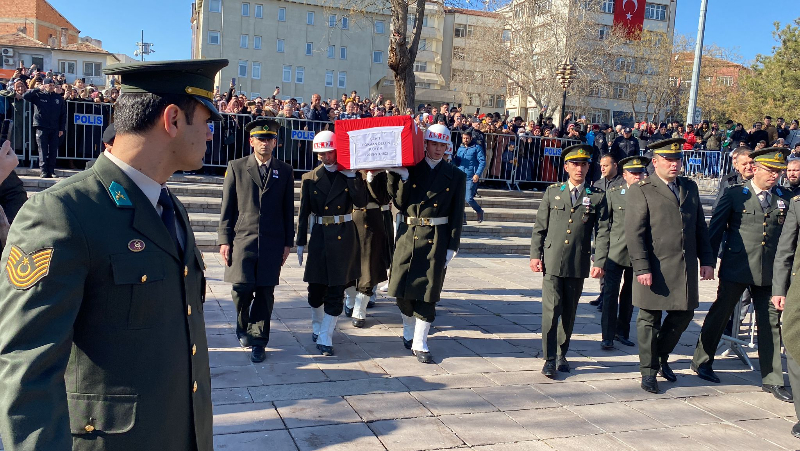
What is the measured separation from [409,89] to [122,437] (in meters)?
15.1

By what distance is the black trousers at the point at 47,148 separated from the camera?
1267cm

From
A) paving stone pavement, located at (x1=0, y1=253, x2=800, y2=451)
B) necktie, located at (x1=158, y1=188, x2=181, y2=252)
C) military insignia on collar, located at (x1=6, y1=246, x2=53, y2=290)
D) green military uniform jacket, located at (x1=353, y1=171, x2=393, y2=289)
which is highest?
necktie, located at (x1=158, y1=188, x2=181, y2=252)

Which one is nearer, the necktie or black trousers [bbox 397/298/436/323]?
the necktie

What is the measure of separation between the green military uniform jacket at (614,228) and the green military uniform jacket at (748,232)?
45.4 inches

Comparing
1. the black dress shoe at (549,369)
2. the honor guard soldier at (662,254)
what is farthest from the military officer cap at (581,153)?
the black dress shoe at (549,369)

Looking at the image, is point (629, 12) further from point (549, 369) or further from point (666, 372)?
point (549, 369)

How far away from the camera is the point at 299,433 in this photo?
162 inches

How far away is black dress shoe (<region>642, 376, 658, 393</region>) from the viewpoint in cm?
541

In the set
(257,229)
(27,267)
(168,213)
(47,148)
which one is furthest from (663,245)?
(47,148)

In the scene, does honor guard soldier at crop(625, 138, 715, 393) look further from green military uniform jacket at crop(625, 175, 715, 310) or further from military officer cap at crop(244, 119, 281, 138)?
military officer cap at crop(244, 119, 281, 138)

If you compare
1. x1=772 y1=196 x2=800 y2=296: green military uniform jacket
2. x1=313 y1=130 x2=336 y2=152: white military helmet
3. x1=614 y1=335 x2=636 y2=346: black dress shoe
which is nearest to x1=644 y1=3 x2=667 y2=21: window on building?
x1=614 y1=335 x2=636 y2=346: black dress shoe

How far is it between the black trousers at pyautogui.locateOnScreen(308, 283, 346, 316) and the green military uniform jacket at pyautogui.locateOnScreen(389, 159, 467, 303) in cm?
52

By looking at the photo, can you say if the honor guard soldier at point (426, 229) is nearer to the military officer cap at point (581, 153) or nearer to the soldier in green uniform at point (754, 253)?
the military officer cap at point (581, 153)

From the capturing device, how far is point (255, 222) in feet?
18.6
